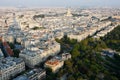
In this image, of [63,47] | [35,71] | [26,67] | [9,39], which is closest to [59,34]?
[63,47]

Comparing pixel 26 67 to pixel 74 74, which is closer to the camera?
pixel 74 74

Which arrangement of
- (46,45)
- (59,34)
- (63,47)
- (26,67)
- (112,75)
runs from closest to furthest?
(112,75)
(26,67)
(46,45)
(63,47)
(59,34)

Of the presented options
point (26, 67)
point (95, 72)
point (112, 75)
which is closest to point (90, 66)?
Answer: point (95, 72)

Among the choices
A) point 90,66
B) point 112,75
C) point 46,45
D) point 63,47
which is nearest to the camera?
point 112,75

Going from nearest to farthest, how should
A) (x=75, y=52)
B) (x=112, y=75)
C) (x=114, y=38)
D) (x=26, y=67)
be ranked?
(x=112, y=75) → (x=26, y=67) → (x=75, y=52) → (x=114, y=38)

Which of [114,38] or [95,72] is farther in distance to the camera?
[114,38]

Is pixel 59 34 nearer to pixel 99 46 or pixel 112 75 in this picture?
pixel 99 46

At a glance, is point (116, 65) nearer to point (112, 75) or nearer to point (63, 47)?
point (112, 75)

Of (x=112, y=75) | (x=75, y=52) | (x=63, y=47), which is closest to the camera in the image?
(x=112, y=75)

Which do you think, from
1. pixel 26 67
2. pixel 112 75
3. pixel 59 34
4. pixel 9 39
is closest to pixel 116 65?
pixel 112 75
